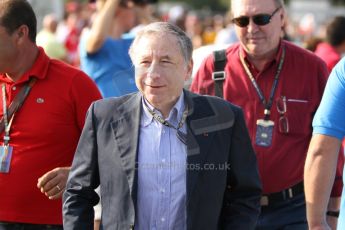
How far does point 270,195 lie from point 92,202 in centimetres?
151

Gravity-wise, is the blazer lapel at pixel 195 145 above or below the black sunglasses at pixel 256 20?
below

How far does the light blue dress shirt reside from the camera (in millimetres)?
3598

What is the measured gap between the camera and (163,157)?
12.0ft

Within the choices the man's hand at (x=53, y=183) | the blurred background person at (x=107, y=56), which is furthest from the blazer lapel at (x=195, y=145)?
the blurred background person at (x=107, y=56)

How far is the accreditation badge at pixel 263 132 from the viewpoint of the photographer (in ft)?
16.1

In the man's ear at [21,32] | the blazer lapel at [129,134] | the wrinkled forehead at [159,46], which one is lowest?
the blazer lapel at [129,134]

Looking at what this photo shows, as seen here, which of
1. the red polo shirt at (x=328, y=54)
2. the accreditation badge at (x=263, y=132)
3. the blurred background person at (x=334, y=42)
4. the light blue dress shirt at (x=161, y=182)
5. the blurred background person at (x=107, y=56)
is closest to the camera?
the light blue dress shirt at (x=161, y=182)

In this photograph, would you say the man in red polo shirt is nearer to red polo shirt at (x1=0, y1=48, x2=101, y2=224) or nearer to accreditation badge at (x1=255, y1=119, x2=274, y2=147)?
red polo shirt at (x1=0, y1=48, x2=101, y2=224)

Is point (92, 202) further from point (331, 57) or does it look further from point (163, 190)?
point (331, 57)

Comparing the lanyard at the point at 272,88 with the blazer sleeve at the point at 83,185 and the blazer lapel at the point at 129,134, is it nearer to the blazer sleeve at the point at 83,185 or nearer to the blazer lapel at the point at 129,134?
the blazer lapel at the point at 129,134

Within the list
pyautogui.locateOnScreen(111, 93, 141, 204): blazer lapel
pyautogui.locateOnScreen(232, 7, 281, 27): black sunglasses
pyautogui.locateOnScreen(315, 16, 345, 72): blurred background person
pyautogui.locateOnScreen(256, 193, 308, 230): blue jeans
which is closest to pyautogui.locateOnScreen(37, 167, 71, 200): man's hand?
pyautogui.locateOnScreen(111, 93, 141, 204): blazer lapel

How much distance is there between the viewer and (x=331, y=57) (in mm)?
8969

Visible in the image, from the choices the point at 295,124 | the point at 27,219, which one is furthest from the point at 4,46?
the point at 295,124

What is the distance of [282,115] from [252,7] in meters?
0.74
